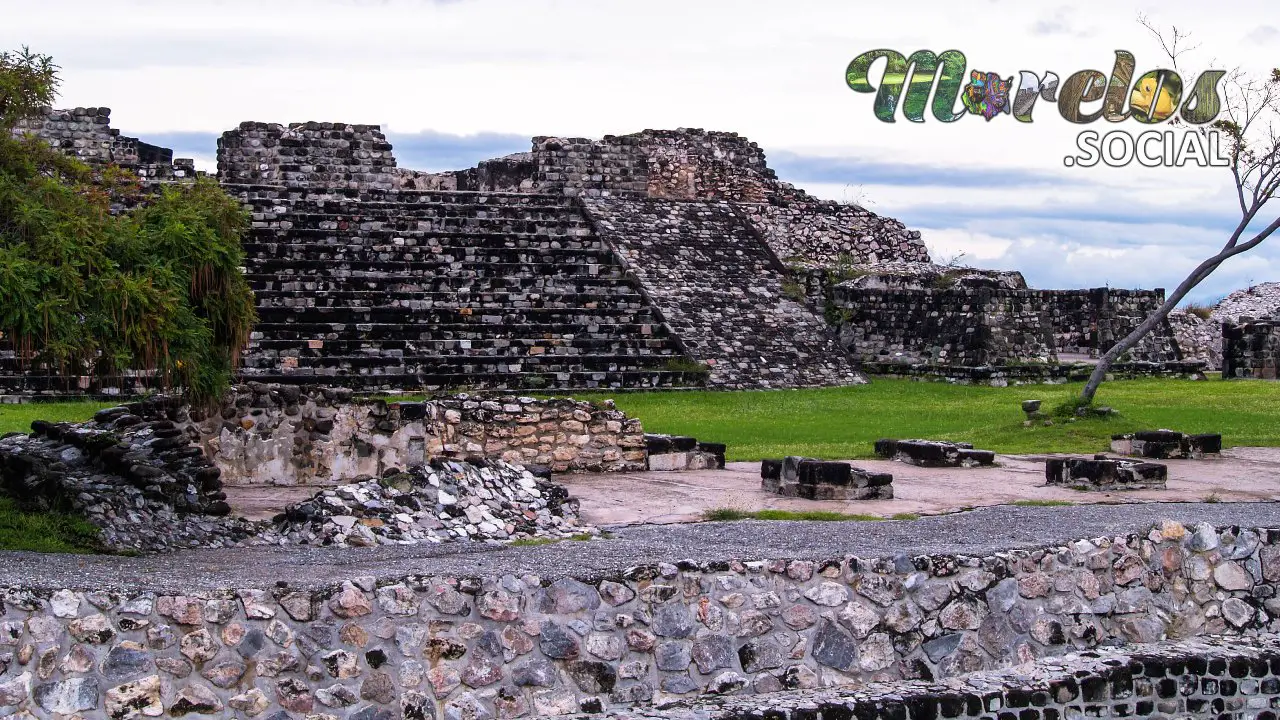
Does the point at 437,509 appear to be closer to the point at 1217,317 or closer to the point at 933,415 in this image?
the point at 933,415

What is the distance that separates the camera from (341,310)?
18.8 metres

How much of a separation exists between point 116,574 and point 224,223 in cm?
304

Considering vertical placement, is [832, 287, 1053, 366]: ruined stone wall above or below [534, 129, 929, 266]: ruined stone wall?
below

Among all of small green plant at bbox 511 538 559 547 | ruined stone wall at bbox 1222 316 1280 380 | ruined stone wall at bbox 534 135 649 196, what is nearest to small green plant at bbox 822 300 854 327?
ruined stone wall at bbox 534 135 649 196

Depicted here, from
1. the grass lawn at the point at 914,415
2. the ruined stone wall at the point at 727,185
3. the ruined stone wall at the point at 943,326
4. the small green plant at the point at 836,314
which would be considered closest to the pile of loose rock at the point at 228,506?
the grass lawn at the point at 914,415

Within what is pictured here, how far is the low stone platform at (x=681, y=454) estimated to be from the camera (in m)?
12.5

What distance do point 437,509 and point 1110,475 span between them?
5.29 meters

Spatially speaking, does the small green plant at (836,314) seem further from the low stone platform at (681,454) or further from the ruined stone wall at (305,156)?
the low stone platform at (681,454)

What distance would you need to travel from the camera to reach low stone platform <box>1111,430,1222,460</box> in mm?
13336

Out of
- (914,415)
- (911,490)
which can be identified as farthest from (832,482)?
(914,415)

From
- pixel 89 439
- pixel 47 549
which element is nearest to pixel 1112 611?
pixel 47 549

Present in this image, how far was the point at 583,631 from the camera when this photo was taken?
6102 millimetres

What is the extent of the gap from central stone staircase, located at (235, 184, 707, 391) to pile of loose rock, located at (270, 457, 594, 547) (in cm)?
846

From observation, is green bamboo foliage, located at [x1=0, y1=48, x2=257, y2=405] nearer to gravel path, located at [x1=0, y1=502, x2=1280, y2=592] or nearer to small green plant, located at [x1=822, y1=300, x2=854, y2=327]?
gravel path, located at [x1=0, y1=502, x2=1280, y2=592]
